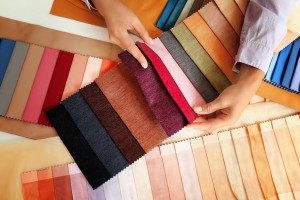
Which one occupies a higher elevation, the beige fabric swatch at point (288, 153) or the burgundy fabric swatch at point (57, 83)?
the beige fabric swatch at point (288, 153)

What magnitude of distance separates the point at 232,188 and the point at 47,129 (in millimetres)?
501

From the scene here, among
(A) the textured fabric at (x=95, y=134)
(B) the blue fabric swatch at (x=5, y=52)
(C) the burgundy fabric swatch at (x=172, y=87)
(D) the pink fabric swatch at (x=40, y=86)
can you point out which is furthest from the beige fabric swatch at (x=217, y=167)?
(B) the blue fabric swatch at (x=5, y=52)

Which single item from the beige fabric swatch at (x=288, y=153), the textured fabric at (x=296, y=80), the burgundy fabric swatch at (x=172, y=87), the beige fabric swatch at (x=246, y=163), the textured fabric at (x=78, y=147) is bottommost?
the textured fabric at (x=78, y=147)

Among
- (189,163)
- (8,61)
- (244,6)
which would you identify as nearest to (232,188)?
(189,163)

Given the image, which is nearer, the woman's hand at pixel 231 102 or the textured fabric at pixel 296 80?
the woman's hand at pixel 231 102

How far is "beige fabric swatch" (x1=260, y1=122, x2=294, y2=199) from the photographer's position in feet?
2.66

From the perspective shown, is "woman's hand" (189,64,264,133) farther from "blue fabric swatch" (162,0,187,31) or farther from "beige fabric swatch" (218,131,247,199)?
"blue fabric swatch" (162,0,187,31)

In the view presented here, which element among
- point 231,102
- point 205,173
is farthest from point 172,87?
point 205,173

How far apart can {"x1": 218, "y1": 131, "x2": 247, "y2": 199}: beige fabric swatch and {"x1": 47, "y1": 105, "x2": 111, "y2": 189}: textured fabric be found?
12.1 inches

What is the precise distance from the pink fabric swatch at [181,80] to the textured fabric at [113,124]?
0.56 feet

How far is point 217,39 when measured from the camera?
795 millimetres

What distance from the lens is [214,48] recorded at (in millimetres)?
788

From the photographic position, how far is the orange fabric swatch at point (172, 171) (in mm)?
803

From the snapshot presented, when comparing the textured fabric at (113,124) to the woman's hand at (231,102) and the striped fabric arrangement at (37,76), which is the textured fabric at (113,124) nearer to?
the striped fabric arrangement at (37,76)
